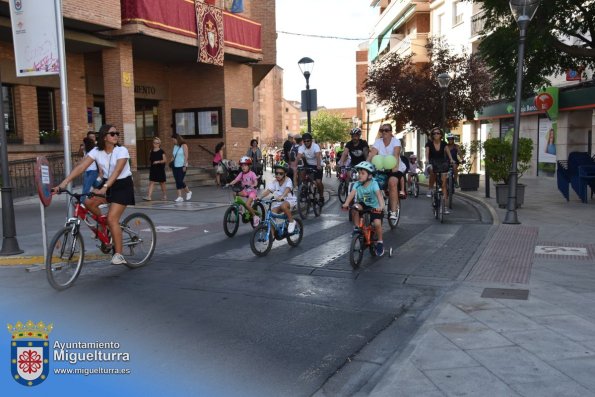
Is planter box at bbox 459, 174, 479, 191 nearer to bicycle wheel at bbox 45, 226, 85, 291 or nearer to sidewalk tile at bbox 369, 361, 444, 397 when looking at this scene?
bicycle wheel at bbox 45, 226, 85, 291

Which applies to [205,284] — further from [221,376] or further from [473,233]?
[473,233]

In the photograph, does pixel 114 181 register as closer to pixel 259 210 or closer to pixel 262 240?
pixel 262 240

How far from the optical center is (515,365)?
393 centimetres

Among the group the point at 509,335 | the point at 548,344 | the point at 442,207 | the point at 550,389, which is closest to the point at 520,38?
the point at 442,207

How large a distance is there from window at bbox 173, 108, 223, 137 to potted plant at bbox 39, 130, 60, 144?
5.71m

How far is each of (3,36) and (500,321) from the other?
54.9 ft

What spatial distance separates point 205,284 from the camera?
648 cm

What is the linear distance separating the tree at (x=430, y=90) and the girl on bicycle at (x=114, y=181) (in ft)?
60.5

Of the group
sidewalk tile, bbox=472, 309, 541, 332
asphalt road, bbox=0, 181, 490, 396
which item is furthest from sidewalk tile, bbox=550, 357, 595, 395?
asphalt road, bbox=0, 181, 490, 396

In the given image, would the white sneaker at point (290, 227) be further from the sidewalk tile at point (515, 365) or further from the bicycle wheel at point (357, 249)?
the sidewalk tile at point (515, 365)

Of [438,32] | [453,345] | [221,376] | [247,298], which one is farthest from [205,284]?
[438,32]

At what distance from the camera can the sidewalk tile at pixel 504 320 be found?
4.76 m

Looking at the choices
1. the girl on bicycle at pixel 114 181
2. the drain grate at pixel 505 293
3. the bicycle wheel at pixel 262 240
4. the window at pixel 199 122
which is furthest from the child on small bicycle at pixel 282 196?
the window at pixel 199 122

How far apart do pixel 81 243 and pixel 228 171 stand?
47.1 ft
